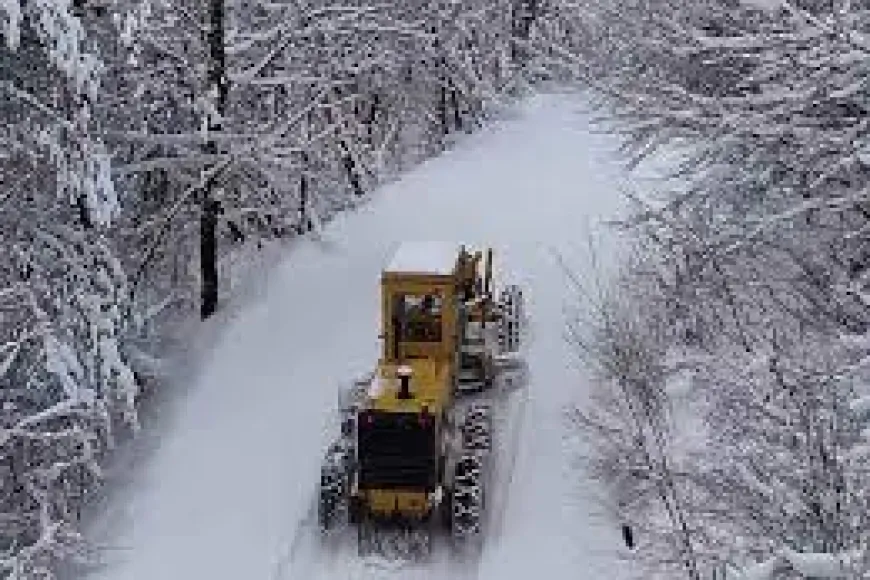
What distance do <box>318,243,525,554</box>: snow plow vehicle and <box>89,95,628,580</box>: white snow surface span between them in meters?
0.56

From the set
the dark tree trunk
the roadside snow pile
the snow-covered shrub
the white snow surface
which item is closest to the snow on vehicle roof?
the snow-covered shrub

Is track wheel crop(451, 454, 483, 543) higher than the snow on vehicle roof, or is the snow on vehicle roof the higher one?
the snow on vehicle roof

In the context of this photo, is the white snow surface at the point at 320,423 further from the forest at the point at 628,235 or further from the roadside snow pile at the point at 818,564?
the roadside snow pile at the point at 818,564

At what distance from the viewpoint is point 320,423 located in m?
18.4

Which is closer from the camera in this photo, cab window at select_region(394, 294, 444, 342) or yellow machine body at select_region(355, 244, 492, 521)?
yellow machine body at select_region(355, 244, 492, 521)

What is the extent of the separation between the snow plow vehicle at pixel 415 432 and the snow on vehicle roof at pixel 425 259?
0.04 ft

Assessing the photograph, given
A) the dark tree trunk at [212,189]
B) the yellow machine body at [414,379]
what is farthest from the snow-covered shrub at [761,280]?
the dark tree trunk at [212,189]

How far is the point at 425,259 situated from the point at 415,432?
2.68 metres

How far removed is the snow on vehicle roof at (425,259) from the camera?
16375 millimetres

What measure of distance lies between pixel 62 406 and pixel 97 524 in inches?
92.1

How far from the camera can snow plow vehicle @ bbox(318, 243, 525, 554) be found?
15.1 m

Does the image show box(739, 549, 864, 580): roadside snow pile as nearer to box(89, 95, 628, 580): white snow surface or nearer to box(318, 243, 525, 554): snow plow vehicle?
box(89, 95, 628, 580): white snow surface

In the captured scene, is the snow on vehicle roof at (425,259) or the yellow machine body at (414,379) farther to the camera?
the snow on vehicle roof at (425,259)

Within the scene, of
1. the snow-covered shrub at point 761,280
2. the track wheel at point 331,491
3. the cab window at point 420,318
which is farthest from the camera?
the cab window at point 420,318
